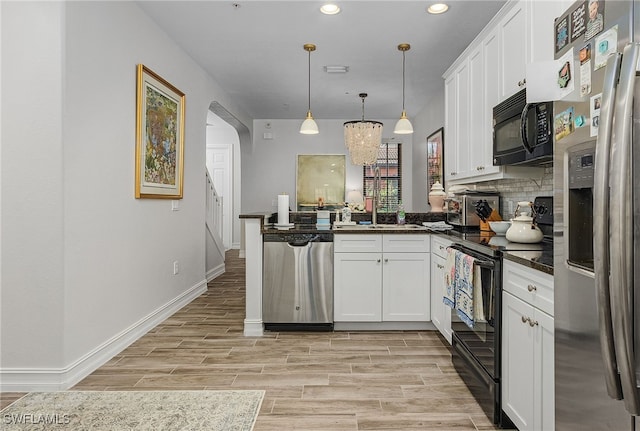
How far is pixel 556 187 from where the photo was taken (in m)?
1.29

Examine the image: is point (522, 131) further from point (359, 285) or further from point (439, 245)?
point (359, 285)

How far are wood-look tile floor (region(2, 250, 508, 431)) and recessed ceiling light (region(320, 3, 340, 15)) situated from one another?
271 cm

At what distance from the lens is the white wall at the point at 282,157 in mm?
7934

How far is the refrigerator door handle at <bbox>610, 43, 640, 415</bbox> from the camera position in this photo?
0.90 m

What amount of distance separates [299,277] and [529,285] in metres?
2.09

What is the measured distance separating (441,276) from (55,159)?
278 cm

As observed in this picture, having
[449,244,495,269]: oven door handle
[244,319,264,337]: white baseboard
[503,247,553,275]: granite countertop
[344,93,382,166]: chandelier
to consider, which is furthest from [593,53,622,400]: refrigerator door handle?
[344,93,382,166]: chandelier

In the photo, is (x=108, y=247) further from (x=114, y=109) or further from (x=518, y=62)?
(x=518, y=62)

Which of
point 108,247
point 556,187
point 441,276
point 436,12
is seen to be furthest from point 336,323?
point 436,12

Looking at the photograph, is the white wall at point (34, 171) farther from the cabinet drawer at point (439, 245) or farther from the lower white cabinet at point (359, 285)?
the cabinet drawer at point (439, 245)

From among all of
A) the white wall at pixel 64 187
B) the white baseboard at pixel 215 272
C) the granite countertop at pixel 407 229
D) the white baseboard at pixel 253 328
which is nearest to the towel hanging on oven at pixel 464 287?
the granite countertop at pixel 407 229

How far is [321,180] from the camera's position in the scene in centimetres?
793

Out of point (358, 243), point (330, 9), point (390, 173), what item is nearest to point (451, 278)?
point (358, 243)

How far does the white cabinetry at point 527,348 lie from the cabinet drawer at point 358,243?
1.55m
